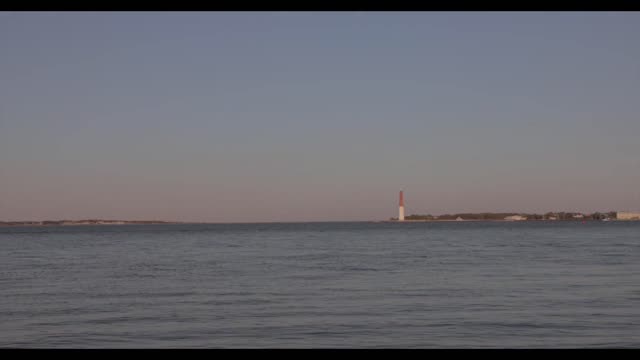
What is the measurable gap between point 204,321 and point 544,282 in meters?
9.87

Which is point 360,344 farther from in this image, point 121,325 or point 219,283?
point 219,283

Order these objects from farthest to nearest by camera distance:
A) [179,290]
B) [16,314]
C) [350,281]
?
[350,281] → [179,290] → [16,314]

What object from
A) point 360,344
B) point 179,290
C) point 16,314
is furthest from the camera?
point 179,290

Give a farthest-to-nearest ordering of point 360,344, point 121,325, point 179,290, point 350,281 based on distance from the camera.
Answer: point 350,281
point 179,290
point 121,325
point 360,344
